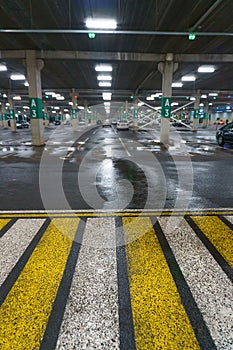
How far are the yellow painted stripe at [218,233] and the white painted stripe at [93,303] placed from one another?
149 centimetres

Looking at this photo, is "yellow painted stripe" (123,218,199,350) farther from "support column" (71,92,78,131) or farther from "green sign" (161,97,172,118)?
"support column" (71,92,78,131)

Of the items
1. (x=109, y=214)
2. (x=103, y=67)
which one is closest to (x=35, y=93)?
(x=103, y=67)

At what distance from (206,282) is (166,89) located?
1678 cm

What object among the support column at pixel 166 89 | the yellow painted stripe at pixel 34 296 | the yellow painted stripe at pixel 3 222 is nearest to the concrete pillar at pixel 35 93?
the support column at pixel 166 89

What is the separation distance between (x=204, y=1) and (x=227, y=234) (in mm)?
8975

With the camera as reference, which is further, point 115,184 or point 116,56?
point 116,56

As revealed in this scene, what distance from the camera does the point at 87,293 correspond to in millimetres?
2424

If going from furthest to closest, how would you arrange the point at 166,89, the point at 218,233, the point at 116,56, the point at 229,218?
the point at 166,89 < the point at 116,56 < the point at 229,218 < the point at 218,233

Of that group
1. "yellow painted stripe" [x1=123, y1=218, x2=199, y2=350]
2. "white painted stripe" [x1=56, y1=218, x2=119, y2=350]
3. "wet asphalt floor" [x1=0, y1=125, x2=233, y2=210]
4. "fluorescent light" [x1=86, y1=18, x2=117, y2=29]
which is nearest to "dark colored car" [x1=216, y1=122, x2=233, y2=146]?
"wet asphalt floor" [x1=0, y1=125, x2=233, y2=210]

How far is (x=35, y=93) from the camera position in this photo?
51.7 ft

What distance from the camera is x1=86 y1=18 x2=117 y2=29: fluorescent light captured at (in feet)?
33.5

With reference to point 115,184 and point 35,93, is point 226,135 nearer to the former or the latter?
point 115,184

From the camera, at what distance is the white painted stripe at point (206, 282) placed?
2006 millimetres

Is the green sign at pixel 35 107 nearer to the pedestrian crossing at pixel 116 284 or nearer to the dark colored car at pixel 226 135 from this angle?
the dark colored car at pixel 226 135
